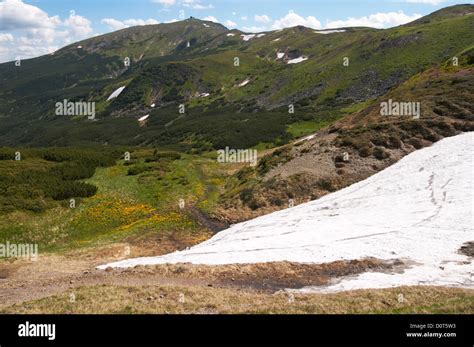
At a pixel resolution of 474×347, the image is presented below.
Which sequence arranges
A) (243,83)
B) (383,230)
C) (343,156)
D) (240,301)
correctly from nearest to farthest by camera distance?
(240,301), (383,230), (343,156), (243,83)

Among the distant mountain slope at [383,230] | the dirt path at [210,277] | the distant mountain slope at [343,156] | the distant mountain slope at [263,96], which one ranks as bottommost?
the dirt path at [210,277]

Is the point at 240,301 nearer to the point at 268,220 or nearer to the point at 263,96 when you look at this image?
the point at 268,220

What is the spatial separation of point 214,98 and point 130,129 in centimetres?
3867

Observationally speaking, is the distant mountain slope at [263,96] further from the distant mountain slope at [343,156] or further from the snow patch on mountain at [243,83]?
the distant mountain slope at [343,156]

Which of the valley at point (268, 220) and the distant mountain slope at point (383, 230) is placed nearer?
the valley at point (268, 220)

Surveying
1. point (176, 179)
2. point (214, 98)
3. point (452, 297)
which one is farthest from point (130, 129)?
point (452, 297)

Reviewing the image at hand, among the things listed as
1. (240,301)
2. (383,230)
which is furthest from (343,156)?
(240,301)

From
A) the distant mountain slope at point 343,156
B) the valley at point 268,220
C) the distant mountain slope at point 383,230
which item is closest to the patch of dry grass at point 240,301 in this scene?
the valley at point 268,220

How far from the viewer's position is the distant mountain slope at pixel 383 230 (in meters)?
22.3

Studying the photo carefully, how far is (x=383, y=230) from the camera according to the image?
2744 centimetres
